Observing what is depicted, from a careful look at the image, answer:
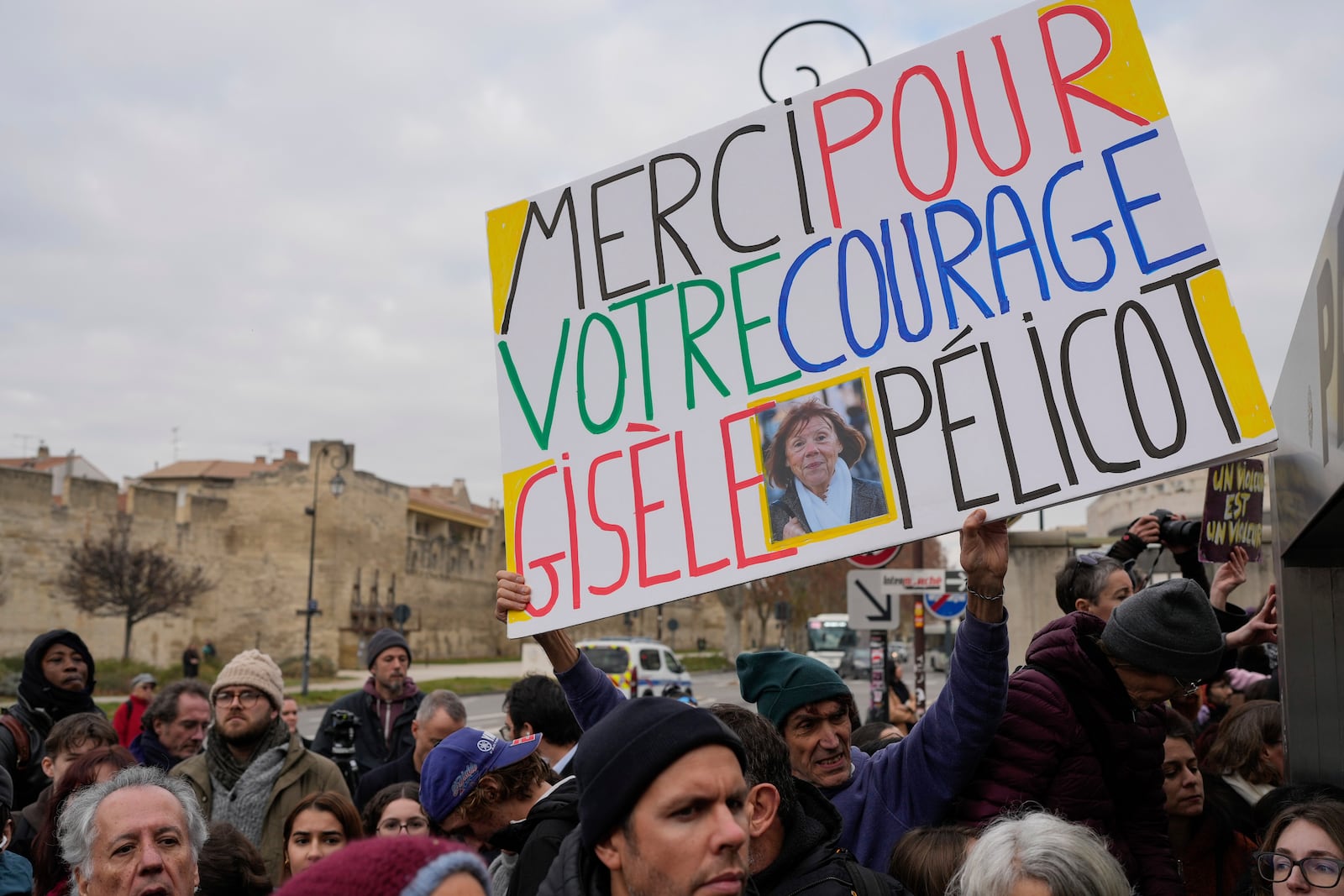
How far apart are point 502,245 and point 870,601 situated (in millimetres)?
6097

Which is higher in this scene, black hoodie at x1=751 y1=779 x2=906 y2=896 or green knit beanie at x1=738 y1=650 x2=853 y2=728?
green knit beanie at x1=738 y1=650 x2=853 y2=728

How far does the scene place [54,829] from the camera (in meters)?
3.70

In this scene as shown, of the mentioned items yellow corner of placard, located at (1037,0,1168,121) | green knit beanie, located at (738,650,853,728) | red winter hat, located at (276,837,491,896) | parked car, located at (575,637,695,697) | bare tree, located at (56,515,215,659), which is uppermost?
bare tree, located at (56,515,215,659)

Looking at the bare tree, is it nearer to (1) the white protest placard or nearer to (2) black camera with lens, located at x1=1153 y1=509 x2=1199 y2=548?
(2) black camera with lens, located at x1=1153 y1=509 x2=1199 y2=548

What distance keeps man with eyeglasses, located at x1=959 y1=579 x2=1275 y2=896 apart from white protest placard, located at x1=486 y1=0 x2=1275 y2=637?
435 millimetres

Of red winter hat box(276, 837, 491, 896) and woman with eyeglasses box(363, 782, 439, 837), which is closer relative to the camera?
red winter hat box(276, 837, 491, 896)

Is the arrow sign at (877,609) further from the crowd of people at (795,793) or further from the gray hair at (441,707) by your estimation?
the gray hair at (441,707)

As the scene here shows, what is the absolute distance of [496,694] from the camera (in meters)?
35.3

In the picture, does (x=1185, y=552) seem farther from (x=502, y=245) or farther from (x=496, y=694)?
→ (x=496, y=694)

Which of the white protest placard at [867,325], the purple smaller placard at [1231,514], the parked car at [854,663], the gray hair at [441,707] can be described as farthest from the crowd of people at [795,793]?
the parked car at [854,663]

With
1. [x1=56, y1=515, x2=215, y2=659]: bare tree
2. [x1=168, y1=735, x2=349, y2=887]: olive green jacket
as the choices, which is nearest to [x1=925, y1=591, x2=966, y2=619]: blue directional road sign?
[x1=168, y1=735, x2=349, y2=887]: olive green jacket

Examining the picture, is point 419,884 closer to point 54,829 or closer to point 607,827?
point 607,827

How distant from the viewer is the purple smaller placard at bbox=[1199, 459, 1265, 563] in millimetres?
4285

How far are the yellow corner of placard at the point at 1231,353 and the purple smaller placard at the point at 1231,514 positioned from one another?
1722 mm
